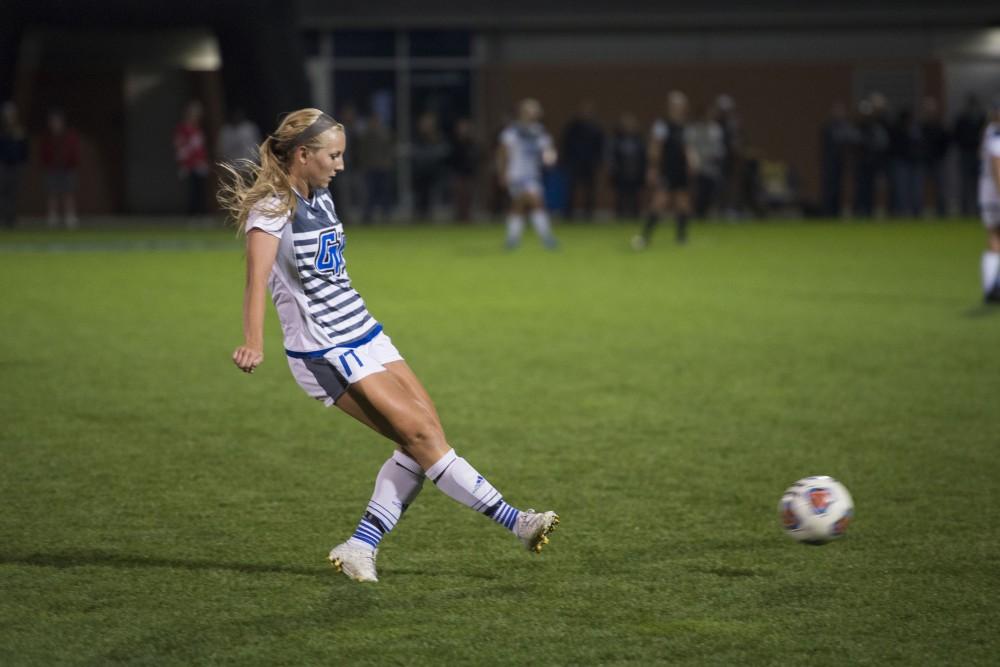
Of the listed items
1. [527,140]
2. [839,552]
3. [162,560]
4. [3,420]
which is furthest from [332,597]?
[527,140]

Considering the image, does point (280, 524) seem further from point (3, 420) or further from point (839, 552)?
point (3, 420)

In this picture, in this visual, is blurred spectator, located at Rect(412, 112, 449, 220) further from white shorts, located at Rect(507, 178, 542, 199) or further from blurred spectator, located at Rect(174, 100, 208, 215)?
white shorts, located at Rect(507, 178, 542, 199)

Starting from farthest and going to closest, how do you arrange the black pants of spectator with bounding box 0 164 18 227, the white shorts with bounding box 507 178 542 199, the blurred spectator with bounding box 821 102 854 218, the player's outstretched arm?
the blurred spectator with bounding box 821 102 854 218 < the black pants of spectator with bounding box 0 164 18 227 < the white shorts with bounding box 507 178 542 199 < the player's outstretched arm

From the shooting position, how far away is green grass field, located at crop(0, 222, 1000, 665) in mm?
4977

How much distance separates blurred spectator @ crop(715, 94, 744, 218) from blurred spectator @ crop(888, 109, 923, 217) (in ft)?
10.1

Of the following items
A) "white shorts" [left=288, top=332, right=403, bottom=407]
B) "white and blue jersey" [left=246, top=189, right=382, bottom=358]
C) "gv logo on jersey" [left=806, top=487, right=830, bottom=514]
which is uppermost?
"white and blue jersey" [left=246, top=189, right=382, bottom=358]

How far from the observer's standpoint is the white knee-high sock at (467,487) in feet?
18.0

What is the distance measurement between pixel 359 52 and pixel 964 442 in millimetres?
27529

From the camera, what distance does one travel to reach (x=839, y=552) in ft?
19.7

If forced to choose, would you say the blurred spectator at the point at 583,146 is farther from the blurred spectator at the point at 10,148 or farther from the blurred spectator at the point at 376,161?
the blurred spectator at the point at 10,148

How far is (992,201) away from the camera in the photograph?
1447 cm

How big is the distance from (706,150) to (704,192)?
72.1 inches

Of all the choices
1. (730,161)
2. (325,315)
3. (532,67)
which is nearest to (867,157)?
(730,161)

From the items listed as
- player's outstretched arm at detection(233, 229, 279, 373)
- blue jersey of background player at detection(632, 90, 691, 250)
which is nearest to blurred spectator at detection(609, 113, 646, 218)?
blue jersey of background player at detection(632, 90, 691, 250)
